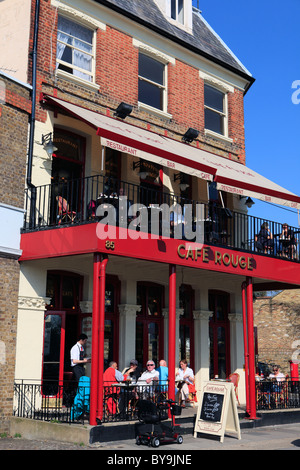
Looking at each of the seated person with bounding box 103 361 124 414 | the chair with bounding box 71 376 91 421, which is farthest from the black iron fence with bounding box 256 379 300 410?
the chair with bounding box 71 376 91 421

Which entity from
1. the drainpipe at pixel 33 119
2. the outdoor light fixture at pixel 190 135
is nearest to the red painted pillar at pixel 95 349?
the drainpipe at pixel 33 119

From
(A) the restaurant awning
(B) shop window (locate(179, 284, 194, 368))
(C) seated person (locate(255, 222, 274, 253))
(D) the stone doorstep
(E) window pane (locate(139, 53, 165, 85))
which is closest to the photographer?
(D) the stone doorstep

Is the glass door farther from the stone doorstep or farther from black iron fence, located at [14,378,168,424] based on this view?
the stone doorstep

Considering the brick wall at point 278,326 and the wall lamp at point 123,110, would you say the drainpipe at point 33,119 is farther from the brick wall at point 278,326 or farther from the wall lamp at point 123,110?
the brick wall at point 278,326

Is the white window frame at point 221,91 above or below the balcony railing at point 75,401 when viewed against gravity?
above

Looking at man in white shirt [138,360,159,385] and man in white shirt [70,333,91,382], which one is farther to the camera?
man in white shirt [138,360,159,385]

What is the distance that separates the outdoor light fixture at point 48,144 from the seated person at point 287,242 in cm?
721

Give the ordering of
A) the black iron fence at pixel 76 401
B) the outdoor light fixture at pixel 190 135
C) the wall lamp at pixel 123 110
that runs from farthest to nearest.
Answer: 1. the outdoor light fixture at pixel 190 135
2. the wall lamp at pixel 123 110
3. the black iron fence at pixel 76 401

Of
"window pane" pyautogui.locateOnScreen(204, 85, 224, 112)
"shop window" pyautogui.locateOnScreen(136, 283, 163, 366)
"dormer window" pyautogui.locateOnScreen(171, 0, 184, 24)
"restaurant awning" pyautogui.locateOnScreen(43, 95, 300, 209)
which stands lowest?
"shop window" pyautogui.locateOnScreen(136, 283, 163, 366)

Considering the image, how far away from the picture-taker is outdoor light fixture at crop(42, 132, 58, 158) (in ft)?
43.0

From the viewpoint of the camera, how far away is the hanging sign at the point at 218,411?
11703 mm

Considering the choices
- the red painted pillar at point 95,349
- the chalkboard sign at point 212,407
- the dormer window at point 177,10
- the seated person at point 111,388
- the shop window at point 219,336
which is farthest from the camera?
the dormer window at point 177,10

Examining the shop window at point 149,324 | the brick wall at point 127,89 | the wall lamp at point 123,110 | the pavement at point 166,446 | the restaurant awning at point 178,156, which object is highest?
the brick wall at point 127,89

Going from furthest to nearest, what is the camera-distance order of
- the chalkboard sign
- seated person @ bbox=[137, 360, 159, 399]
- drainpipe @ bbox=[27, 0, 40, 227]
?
1. drainpipe @ bbox=[27, 0, 40, 227]
2. seated person @ bbox=[137, 360, 159, 399]
3. the chalkboard sign
